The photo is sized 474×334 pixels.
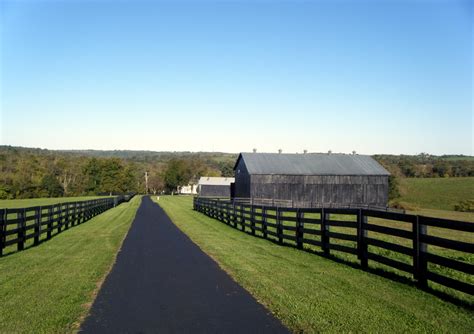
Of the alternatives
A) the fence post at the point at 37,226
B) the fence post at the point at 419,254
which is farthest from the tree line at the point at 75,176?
the fence post at the point at 419,254

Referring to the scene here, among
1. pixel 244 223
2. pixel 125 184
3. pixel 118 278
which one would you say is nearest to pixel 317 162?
pixel 244 223

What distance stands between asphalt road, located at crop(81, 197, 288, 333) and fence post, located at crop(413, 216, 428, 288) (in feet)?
11.2

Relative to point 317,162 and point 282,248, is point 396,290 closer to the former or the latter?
point 282,248

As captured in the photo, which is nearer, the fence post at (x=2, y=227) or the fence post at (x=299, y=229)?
the fence post at (x=2, y=227)

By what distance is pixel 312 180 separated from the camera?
5906cm

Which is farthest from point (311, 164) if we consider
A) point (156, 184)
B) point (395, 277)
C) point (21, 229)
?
point (156, 184)

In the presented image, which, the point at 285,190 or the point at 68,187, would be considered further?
the point at 68,187

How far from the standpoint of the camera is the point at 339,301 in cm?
782

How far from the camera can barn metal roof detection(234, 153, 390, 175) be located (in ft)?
193

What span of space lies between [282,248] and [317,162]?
47.5 metres

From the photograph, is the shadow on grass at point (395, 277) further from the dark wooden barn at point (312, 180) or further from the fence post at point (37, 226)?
the dark wooden barn at point (312, 180)

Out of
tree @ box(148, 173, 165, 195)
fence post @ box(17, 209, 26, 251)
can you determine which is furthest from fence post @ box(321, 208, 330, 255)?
tree @ box(148, 173, 165, 195)

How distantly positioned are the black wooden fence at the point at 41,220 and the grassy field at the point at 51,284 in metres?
0.68

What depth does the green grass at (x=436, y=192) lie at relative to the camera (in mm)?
76125
